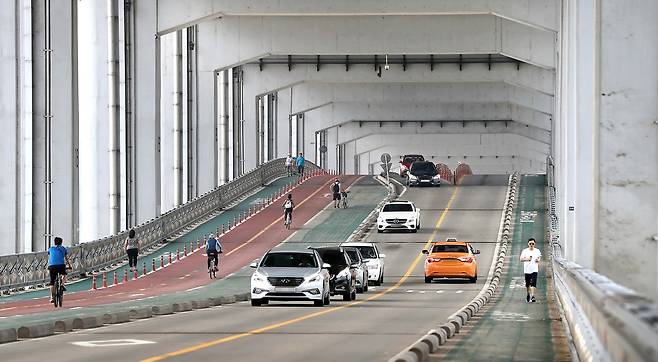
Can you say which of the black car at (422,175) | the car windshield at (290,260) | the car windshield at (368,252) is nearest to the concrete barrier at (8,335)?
the car windshield at (290,260)

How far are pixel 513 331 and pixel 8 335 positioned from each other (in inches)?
330

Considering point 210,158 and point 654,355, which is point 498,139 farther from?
point 654,355

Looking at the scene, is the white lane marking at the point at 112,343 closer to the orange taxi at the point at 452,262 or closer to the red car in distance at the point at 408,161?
the orange taxi at the point at 452,262

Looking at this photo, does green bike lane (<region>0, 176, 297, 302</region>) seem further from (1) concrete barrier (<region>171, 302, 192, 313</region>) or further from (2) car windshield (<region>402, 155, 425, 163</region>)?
(2) car windshield (<region>402, 155, 425, 163</region>)

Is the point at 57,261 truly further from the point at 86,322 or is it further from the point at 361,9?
the point at 361,9

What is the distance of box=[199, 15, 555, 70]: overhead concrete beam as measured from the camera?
7362cm

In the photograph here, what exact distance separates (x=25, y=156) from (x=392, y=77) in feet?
149

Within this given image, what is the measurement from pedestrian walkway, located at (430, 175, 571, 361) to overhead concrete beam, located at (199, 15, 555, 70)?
80.3 feet

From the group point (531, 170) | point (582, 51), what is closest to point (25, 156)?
point (582, 51)

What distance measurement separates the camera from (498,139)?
490 feet

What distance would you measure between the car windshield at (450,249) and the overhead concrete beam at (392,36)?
92.6ft

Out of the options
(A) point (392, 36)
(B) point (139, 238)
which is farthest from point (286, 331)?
(A) point (392, 36)

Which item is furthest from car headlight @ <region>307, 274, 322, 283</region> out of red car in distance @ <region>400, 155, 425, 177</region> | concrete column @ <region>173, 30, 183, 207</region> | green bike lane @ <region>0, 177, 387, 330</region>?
red car in distance @ <region>400, 155, 425, 177</region>

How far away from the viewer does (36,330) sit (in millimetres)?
20906
